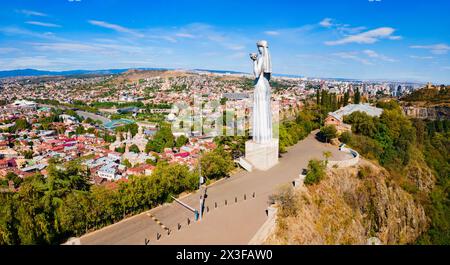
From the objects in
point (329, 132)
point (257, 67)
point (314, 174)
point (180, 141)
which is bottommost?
point (180, 141)

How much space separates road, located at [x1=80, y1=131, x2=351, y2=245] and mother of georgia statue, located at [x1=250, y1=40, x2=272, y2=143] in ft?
6.90

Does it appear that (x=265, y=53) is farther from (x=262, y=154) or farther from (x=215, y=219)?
(x=215, y=219)

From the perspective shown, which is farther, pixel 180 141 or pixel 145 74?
pixel 145 74

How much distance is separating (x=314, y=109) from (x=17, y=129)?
4490cm

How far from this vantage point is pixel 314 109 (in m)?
29.3

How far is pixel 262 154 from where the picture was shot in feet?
Result: 49.2

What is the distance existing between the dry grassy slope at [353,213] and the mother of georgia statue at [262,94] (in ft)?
11.7

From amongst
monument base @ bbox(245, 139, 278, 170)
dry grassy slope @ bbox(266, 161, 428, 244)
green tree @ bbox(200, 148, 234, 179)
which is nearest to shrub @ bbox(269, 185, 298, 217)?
dry grassy slope @ bbox(266, 161, 428, 244)

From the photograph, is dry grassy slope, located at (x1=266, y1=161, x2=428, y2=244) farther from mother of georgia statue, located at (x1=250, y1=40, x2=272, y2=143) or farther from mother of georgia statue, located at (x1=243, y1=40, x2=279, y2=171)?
mother of georgia statue, located at (x1=250, y1=40, x2=272, y2=143)

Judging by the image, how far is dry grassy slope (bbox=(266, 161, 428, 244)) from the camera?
33.8 feet

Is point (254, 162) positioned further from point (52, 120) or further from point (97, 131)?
point (52, 120)

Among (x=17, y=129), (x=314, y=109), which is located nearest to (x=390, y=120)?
(x=314, y=109)

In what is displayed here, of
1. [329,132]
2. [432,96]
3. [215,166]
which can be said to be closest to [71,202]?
[215,166]

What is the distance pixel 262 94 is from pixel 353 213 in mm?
6446
